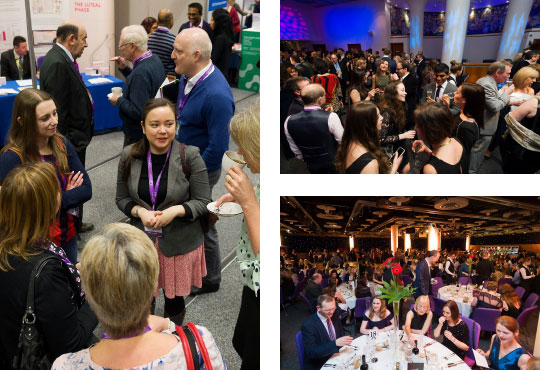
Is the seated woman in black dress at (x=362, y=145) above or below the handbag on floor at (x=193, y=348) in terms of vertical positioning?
above

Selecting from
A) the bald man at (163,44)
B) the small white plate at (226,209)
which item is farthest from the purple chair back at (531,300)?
the bald man at (163,44)

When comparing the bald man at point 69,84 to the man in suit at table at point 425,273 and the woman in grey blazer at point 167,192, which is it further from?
the man in suit at table at point 425,273

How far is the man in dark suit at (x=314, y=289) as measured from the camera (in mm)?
664

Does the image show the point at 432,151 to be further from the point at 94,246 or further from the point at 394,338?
the point at 94,246

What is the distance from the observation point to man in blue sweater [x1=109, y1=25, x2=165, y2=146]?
3521 millimetres

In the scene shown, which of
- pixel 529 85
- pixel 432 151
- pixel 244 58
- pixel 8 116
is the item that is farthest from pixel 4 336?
pixel 244 58

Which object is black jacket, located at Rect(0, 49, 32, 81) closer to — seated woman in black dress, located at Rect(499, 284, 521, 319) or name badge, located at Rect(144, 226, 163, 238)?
name badge, located at Rect(144, 226, 163, 238)

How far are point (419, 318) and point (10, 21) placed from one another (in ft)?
15.5

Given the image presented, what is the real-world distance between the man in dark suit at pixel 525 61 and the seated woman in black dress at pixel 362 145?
0.18 metres

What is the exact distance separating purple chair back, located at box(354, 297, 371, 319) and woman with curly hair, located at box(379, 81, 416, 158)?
0.20m

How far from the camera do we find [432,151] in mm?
651

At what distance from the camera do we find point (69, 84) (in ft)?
11.3

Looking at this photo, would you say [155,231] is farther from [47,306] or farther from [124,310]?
[124,310]

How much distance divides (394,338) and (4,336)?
1370 millimetres
